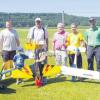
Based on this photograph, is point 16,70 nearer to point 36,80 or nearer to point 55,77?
point 36,80

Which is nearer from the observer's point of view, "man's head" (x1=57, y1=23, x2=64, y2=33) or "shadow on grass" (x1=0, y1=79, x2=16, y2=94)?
"shadow on grass" (x1=0, y1=79, x2=16, y2=94)

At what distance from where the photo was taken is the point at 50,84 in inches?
396

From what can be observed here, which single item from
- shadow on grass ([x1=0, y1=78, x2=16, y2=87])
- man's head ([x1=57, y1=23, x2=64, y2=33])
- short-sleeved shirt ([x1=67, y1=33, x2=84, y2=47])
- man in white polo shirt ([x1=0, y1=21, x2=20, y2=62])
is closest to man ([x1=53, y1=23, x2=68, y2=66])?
man's head ([x1=57, y1=23, x2=64, y2=33])

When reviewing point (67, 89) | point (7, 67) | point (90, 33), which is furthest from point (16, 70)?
point (90, 33)

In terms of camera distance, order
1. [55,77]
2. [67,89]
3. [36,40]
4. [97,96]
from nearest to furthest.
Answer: [97,96] < [67,89] < [36,40] < [55,77]

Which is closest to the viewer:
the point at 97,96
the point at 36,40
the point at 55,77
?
the point at 97,96

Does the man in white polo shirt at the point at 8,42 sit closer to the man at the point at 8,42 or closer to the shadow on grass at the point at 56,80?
the man at the point at 8,42

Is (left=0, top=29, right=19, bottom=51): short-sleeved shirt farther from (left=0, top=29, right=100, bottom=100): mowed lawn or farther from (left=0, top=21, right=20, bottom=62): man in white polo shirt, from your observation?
(left=0, top=29, right=100, bottom=100): mowed lawn

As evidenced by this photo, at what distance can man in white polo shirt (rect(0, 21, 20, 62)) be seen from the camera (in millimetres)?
10305

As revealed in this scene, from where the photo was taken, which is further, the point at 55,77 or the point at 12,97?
the point at 55,77

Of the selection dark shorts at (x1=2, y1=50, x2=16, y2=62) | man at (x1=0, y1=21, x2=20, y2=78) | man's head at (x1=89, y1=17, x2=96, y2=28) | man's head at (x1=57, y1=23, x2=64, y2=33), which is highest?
man's head at (x1=89, y1=17, x2=96, y2=28)

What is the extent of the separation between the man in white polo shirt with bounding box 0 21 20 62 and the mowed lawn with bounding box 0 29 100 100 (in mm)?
820

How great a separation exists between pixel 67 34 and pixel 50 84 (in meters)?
1.56

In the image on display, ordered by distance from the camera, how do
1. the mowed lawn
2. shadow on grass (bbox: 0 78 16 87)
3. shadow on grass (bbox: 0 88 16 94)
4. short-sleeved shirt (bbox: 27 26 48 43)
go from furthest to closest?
shadow on grass (bbox: 0 78 16 87) < short-sleeved shirt (bbox: 27 26 48 43) < shadow on grass (bbox: 0 88 16 94) < the mowed lawn
